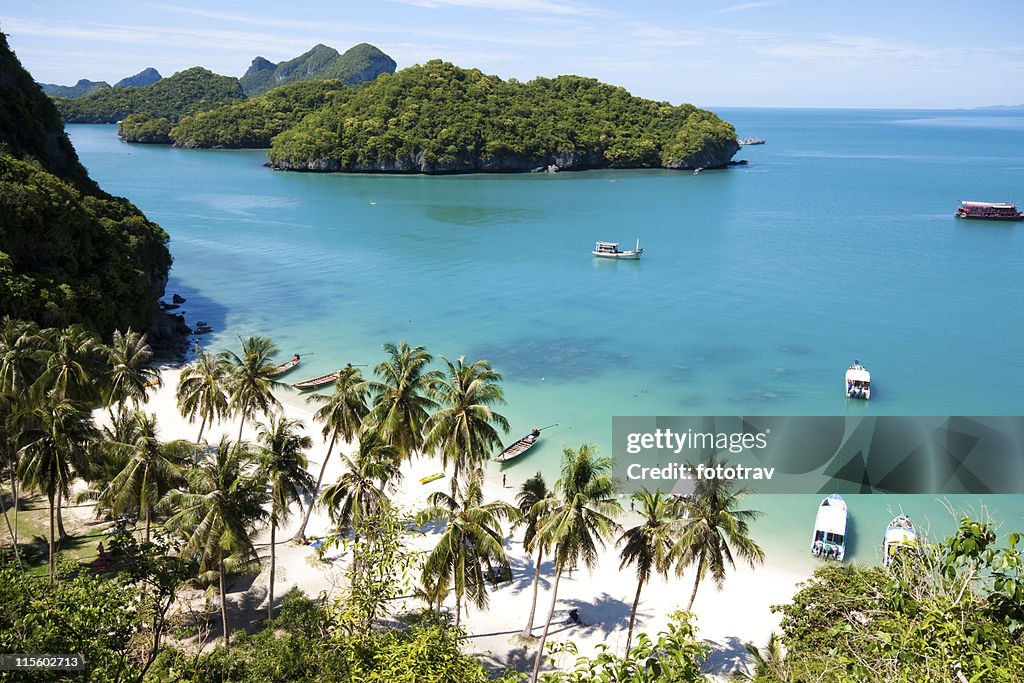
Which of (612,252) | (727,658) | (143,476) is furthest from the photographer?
(612,252)

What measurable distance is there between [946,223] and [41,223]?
4051 inches

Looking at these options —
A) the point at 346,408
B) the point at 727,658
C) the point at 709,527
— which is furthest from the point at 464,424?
the point at 727,658

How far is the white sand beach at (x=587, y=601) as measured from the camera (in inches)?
909

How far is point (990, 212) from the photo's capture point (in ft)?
320

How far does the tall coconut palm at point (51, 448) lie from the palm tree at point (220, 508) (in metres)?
4.22

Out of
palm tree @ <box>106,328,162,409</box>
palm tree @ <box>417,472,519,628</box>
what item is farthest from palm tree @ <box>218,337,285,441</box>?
palm tree @ <box>417,472,519,628</box>

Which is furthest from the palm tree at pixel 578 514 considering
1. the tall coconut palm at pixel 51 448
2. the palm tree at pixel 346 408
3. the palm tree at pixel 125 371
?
the palm tree at pixel 125 371

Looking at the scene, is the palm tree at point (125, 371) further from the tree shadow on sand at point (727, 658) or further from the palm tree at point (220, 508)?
the tree shadow on sand at point (727, 658)

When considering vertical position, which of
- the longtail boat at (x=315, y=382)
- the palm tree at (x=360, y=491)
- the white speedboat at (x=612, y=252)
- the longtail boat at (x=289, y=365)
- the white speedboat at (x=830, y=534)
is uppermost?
the white speedboat at (x=612, y=252)

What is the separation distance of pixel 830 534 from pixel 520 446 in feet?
49.3

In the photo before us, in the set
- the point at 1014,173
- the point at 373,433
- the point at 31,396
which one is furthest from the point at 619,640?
the point at 1014,173

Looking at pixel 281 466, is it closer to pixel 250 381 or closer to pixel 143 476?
pixel 143 476

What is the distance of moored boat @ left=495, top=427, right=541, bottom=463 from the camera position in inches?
1432

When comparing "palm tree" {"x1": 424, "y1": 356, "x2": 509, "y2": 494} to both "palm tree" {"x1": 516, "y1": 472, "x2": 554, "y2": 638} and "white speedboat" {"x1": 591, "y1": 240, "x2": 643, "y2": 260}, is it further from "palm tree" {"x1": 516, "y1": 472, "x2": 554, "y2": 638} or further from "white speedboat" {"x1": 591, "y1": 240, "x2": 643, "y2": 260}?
"white speedboat" {"x1": 591, "y1": 240, "x2": 643, "y2": 260}
